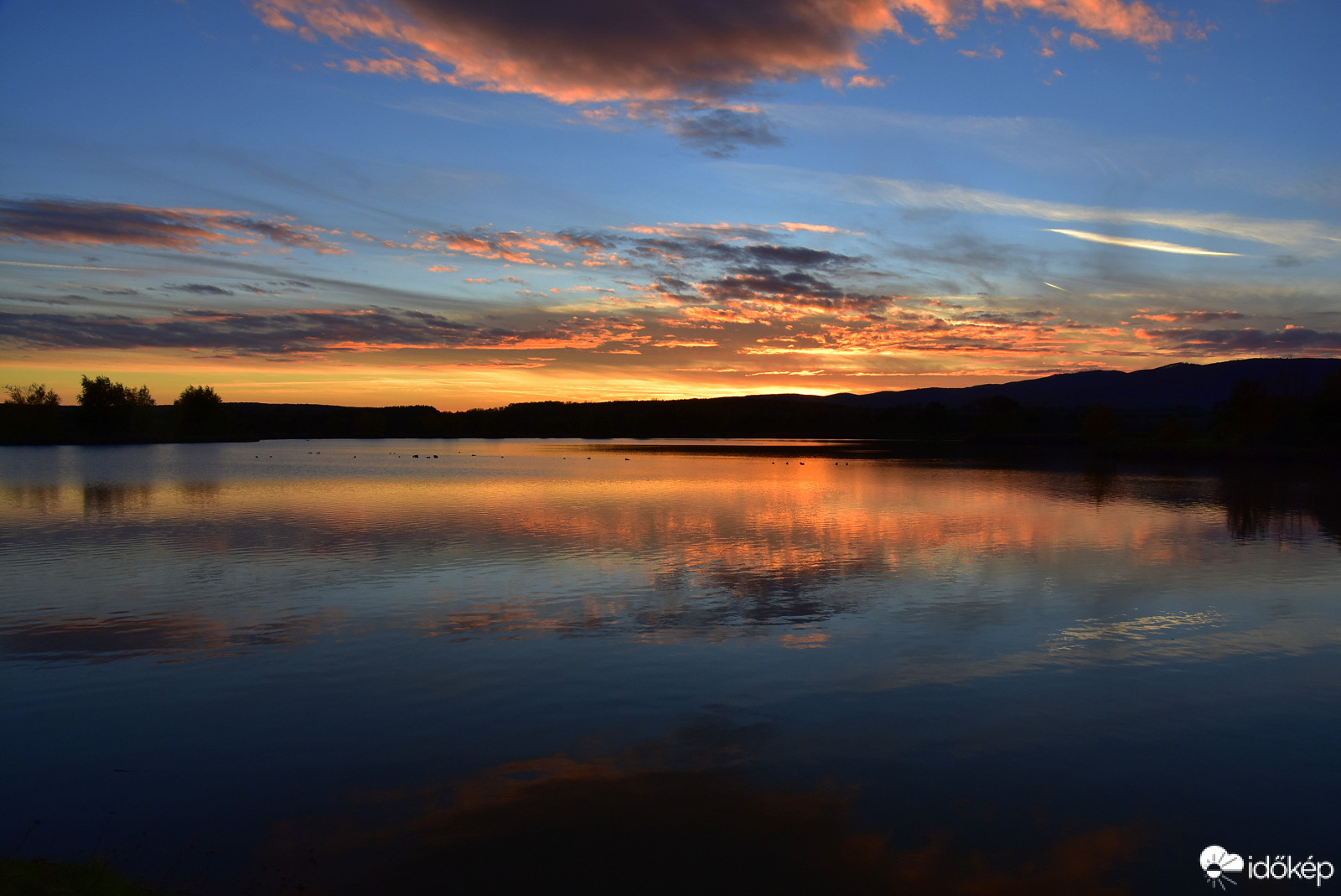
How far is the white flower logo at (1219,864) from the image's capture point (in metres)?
7.12

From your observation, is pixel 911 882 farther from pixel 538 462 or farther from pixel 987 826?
pixel 538 462

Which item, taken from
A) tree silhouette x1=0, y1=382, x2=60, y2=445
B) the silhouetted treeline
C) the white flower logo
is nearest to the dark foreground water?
the white flower logo

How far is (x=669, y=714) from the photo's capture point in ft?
34.0

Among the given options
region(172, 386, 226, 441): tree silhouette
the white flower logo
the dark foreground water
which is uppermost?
region(172, 386, 226, 441): tree silhouette

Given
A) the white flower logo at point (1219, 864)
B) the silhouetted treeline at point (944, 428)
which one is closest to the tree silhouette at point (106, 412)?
the silhouetted treeline at point (944, 428)

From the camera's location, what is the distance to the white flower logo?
712 cm

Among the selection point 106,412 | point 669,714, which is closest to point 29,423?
point 106,412

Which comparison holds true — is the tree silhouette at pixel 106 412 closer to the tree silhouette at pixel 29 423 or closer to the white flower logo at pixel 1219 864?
the tree silhouette at pixel 29 423

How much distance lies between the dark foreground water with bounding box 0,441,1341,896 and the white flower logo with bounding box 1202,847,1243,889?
92 millimetres

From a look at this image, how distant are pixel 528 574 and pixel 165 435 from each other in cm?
15284

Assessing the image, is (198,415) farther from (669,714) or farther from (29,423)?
(669,714)

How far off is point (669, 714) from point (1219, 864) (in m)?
5.79

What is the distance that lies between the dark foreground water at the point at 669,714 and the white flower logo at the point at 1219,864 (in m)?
0.09

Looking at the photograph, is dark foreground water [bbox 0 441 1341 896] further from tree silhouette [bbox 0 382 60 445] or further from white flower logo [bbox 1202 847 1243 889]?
tree silhouette [bbox 0 382 60 445]
